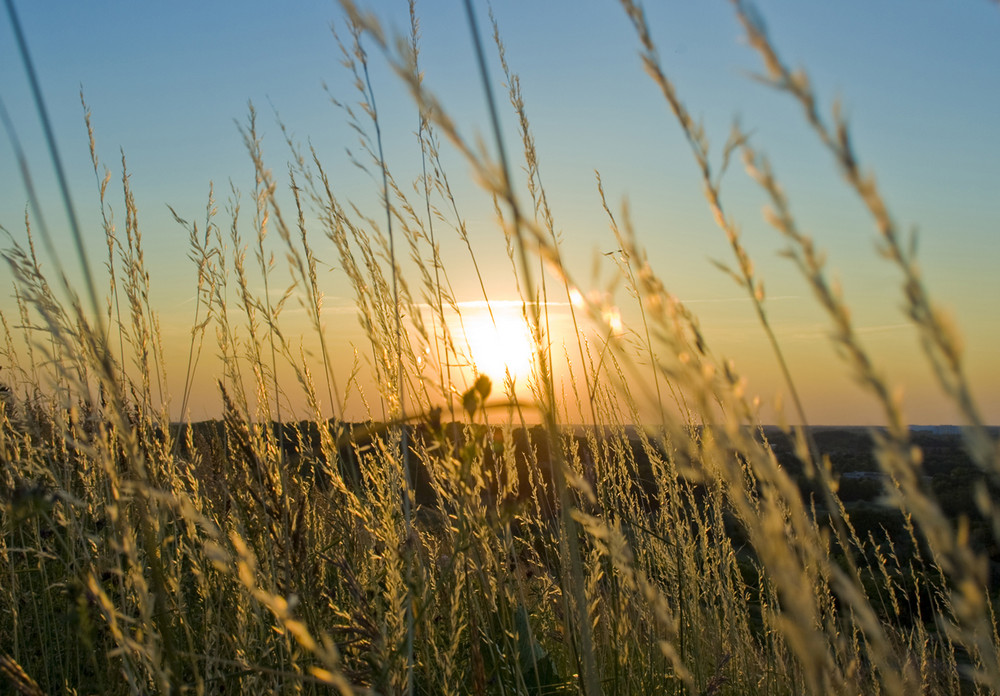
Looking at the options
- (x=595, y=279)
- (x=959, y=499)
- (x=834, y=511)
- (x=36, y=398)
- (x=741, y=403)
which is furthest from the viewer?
(x=959, y=499)

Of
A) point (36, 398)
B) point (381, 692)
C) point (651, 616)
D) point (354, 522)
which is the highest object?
point (36, 398)

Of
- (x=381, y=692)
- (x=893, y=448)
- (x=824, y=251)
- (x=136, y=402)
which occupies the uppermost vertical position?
(x=136, y=402)

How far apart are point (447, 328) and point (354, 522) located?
3.16 ft

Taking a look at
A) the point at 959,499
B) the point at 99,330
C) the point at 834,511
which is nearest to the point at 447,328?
the point at 99,330

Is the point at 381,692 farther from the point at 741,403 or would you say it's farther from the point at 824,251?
the point at 824,251

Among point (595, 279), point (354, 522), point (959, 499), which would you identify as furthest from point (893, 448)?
A: point (959, 499)

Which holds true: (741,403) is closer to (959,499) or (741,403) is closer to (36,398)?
(36,398)

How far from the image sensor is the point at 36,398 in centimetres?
351

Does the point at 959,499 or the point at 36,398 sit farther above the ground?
the point at 36,398

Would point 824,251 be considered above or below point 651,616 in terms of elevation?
above

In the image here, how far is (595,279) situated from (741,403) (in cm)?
30

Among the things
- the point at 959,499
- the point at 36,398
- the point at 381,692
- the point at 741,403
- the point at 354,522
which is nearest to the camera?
the point at 741,403

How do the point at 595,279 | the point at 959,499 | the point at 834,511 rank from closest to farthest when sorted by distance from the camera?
the point at 595,279, the point at 834,511, the point at 959,499

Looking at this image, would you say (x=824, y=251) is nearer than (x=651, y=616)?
Yes
